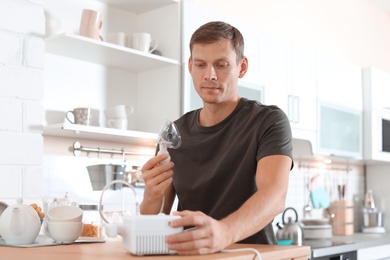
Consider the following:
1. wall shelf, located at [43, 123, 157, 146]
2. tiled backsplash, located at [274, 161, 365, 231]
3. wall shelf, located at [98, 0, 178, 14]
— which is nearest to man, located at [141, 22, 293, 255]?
wall shelf, located at [43, 123, 157, 146]

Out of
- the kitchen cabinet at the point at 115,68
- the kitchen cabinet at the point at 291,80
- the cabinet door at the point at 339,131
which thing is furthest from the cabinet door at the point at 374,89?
the kitchen cabinet at the point at 115,68

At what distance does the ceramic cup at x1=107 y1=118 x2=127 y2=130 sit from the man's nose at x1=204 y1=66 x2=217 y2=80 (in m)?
1.32

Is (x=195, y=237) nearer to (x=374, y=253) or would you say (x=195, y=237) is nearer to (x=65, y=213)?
(x=65, y=213)

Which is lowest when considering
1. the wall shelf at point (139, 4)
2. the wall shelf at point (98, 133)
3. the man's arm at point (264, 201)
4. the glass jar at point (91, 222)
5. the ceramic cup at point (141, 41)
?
the glass jar at point (91, 222)

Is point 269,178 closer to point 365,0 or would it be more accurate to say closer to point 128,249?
point 128,249

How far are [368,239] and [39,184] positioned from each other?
2.94 metres

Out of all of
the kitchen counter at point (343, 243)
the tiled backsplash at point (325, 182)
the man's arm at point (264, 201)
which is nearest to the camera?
the man's arm at point (264, 201)

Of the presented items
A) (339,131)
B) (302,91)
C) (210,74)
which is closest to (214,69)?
(210,74)

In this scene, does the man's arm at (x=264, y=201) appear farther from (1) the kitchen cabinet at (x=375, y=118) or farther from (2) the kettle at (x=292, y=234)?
(1) the kitchen cabinet at (x=375, y=118)

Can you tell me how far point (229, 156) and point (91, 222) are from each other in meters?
0.85

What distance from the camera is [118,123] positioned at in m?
3.15

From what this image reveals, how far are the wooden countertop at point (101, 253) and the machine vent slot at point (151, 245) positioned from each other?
2 centimetres

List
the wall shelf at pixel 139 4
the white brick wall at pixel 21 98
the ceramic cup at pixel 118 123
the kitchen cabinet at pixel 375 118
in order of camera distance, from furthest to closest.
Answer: the kitchen cabinet at pixel 375 118
the wall shelf at pixel 139 4
the ceramic cup at pixel 118 123
the white brick wall at pixel 21 98

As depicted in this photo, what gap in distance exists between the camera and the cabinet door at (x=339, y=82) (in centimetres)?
455
